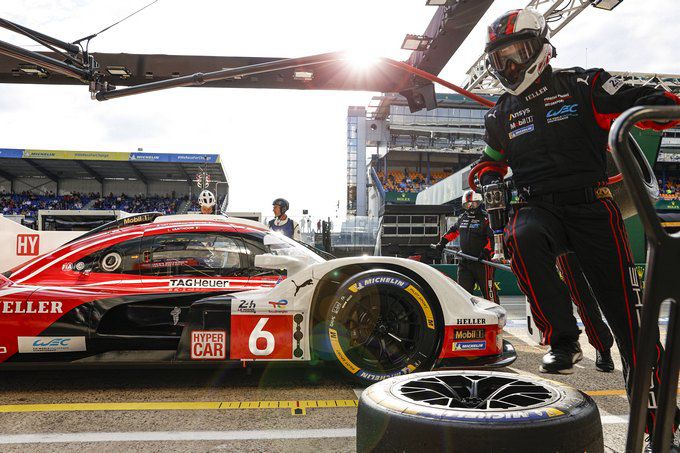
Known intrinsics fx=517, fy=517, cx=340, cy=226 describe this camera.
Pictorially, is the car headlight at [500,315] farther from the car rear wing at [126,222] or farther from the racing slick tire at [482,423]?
the car rear wing at [126,222]

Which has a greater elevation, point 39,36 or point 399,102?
point 399,102

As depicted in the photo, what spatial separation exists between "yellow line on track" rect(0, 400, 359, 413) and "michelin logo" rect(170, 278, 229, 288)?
0.92 meters

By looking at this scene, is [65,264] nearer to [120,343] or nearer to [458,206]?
[120,343]

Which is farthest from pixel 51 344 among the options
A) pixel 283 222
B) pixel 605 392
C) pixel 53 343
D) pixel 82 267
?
pixel 283 222

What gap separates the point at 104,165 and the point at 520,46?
116ft

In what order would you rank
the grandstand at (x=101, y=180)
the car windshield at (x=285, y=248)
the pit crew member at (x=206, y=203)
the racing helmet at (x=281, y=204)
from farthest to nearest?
the grandstand at (x=101, y=180)
the racing helmet at (x=281, y=204)
the pit crew member at (x=206, y=203)
the car windshield at (x=285, y=248)

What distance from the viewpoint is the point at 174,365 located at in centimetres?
353

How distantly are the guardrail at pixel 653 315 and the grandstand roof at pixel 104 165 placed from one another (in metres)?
32.9

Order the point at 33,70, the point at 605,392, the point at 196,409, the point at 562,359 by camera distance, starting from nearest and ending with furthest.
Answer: the point at 562,359 < the point at 196,409 < the point at 605,392 < the point at 33,70

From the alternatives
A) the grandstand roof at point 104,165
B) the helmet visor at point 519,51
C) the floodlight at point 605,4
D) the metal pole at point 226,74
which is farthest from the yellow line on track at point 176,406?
the grandstand roof at point 104,165

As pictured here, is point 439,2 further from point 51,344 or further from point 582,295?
point 51,344

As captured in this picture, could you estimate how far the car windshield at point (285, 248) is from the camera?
4141 mm

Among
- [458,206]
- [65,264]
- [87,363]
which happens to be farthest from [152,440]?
[458,206]

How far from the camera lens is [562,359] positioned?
7.04 ft
